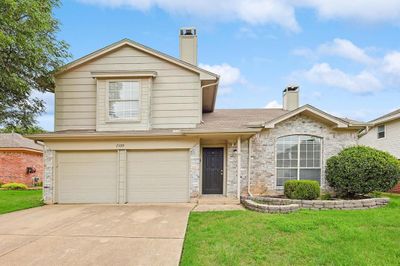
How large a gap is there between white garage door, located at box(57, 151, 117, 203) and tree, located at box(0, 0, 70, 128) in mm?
2275

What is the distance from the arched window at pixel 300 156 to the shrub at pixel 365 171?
0.94 metres

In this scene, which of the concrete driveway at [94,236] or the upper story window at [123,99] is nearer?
the concrete driveway at [94,236]

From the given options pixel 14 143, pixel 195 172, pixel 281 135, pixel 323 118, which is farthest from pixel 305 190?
pixel 14 143

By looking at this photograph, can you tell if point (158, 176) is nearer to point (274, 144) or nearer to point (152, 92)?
point (152, 92)

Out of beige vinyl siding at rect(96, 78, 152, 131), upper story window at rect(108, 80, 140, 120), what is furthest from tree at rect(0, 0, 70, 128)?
upper story window at rect(108, 80, 140, 120)

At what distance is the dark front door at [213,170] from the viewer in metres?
11.2

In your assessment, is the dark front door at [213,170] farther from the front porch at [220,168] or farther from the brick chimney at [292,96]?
the brick chimney at [292,96]

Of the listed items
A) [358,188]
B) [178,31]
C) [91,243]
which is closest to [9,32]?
[178,31]

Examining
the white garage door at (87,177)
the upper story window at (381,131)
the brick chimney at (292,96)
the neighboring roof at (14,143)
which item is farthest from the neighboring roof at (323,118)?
the neighboring roof at (14,143)

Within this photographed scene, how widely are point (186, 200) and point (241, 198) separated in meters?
2.04

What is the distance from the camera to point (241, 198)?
10.0 meters

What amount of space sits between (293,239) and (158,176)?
615 centimetres

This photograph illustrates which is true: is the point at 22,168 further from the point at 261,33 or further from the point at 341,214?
the point at 341,214

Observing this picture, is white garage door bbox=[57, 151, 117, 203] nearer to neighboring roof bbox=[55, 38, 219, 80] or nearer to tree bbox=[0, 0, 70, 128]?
tree bbox=[0, 0, 70, 128]
